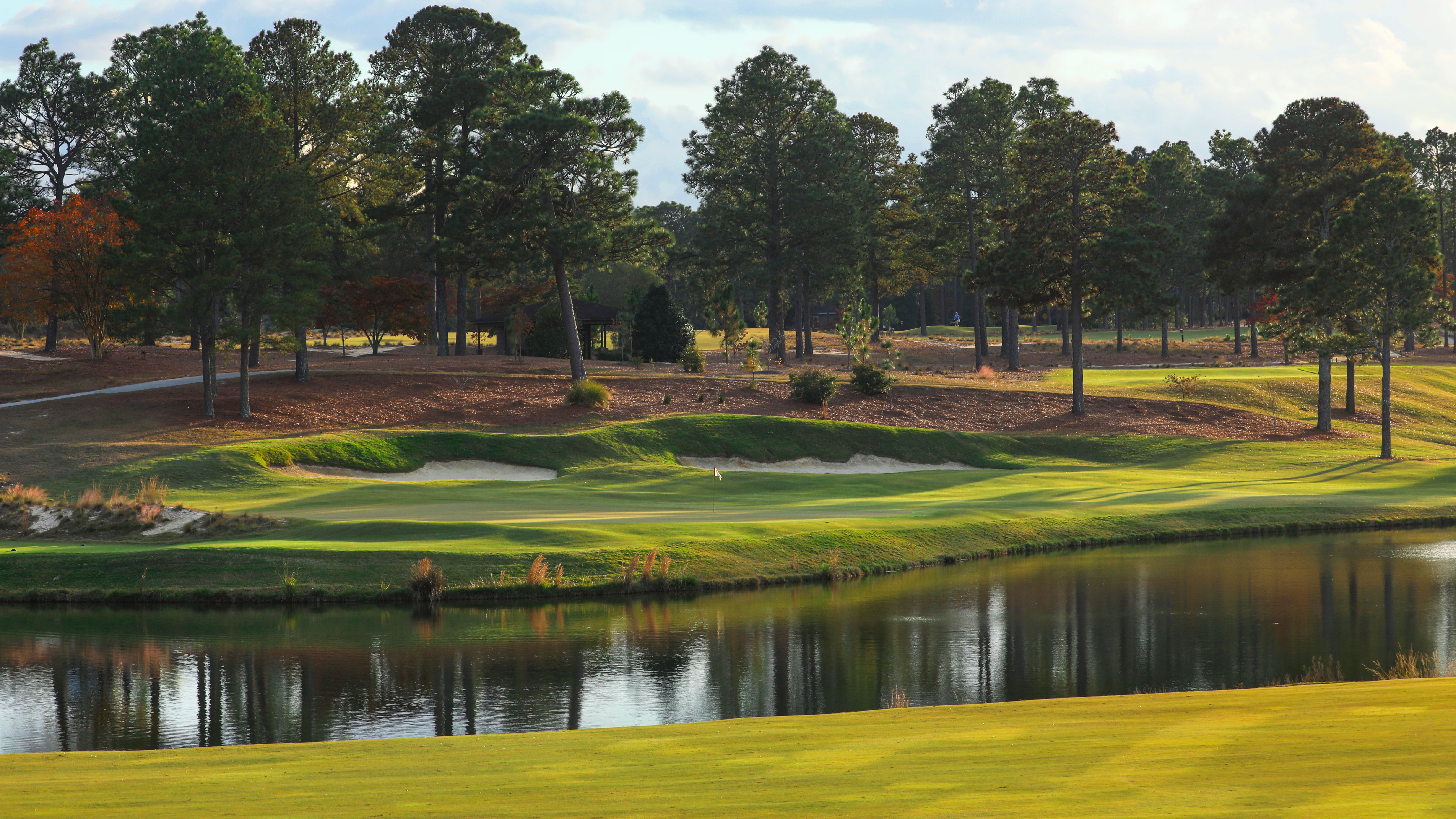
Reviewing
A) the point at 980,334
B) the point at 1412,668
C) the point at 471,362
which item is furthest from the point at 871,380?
the point at 1412,668

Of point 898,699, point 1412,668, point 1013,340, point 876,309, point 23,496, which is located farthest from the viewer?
point 876,309

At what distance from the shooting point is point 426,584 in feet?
82.5

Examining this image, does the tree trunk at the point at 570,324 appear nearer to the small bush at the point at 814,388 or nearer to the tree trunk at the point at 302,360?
the small bush at the point at 814,388

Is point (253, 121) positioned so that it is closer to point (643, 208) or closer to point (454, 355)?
point (454, 355)

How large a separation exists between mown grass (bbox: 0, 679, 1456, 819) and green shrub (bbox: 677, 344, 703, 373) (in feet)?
158

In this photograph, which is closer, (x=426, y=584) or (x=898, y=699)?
(x=898, y=699)

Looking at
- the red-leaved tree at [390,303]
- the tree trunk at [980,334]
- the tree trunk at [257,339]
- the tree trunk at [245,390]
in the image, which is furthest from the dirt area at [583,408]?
the tree trunk at [980,334]

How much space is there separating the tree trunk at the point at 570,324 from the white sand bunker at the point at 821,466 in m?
12.2

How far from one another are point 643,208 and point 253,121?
375ft

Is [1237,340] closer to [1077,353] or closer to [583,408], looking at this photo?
[1077,353]

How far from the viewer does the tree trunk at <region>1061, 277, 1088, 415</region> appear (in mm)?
55312

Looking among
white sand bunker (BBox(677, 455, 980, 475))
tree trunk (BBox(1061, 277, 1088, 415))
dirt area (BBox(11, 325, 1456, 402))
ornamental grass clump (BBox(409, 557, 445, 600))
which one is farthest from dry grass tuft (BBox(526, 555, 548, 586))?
tree trunk (BBox(1061, 277, 1088, 415))

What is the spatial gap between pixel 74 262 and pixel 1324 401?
6024 centimetres

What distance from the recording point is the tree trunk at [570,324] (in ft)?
181
